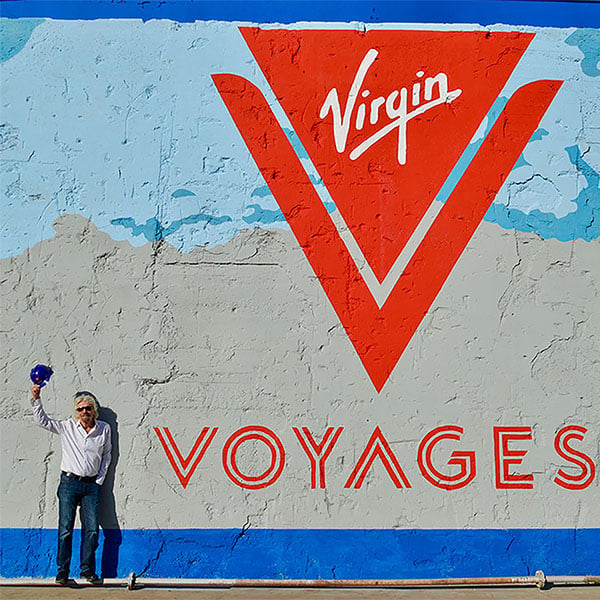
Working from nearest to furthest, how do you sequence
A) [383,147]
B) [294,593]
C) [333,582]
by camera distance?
1. [294,593]
2. [333,582]
3. [383,147]

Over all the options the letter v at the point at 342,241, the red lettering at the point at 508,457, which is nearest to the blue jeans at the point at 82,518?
the letter v at the point at 342,241

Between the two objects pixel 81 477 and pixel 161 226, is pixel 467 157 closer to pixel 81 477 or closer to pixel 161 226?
pixel 161 226

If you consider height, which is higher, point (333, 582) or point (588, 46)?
point (588, 46)

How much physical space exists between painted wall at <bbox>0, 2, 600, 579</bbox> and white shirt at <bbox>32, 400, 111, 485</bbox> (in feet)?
0.38

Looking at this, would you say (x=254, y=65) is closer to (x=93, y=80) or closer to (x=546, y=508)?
(x=93, y=80)

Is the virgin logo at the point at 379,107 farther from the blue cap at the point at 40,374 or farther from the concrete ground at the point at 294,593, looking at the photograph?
the concrete ground at the point at 294,593

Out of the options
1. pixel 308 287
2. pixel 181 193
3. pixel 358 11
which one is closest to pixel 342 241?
pixel 308 287

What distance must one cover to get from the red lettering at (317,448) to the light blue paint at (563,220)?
6.99 ft

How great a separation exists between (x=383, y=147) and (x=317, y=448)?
8.09 feet

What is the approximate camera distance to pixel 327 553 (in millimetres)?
6398

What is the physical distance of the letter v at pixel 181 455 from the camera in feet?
21.2

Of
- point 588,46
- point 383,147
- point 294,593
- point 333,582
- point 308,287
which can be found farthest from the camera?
point 588,46

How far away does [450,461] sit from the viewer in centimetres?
646

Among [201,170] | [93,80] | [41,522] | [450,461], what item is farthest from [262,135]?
[41,522]
